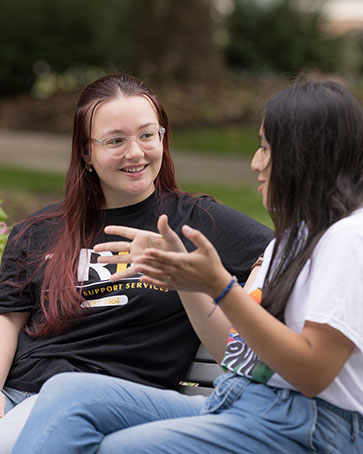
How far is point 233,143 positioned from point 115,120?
31.6ft

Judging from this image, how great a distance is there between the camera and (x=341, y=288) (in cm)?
190

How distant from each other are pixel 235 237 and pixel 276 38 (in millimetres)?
15789

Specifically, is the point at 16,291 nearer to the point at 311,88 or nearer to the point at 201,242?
the point at 201,242

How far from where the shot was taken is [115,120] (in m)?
2.82

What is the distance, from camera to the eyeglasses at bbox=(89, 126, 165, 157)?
281cm

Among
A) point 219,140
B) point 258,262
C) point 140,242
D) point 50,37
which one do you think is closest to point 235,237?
point 258,262

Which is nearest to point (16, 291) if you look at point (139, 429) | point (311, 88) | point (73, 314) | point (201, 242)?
point (73, 314)

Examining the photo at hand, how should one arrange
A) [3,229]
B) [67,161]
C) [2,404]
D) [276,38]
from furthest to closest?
[276,38] < [67,161] < [3,229] < [2,404]

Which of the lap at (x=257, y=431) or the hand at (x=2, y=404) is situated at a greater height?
the lap at (x=257, y=431)

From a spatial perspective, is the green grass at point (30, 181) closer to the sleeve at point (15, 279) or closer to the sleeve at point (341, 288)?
the sleeve at point (15, 279)

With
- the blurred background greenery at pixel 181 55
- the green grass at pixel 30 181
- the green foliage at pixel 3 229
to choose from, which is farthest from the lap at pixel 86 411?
the blurred background greenery at pixel 181 55

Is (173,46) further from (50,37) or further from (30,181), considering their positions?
(30,181)

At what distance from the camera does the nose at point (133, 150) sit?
9.12 feet

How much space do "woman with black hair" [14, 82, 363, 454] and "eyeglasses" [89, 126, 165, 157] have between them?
722 mm
